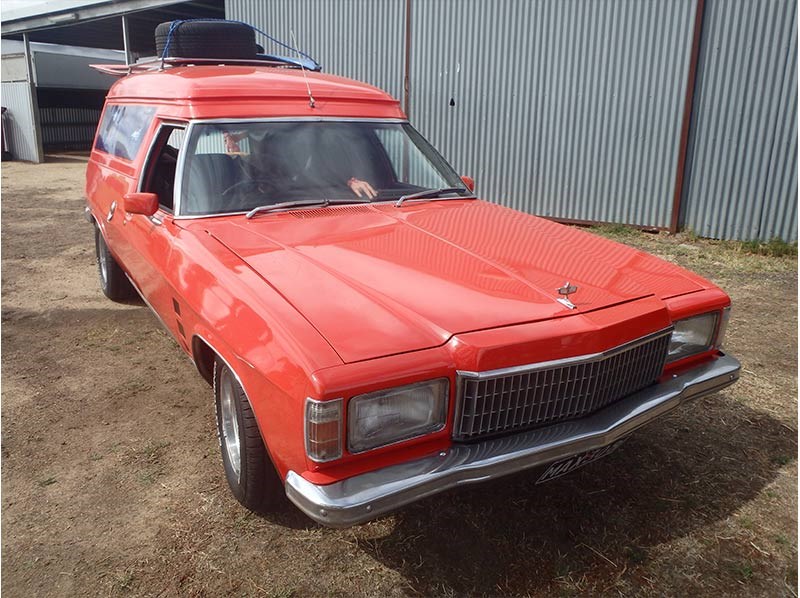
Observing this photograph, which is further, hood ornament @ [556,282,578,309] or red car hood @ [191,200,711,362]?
hood ornament @ [556,282,578,309]

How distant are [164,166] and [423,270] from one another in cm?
210

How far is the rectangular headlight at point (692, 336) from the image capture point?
2873 millimetres

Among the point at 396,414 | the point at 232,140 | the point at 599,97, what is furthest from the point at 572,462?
the point at 599,97

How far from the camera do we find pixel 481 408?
228 cm

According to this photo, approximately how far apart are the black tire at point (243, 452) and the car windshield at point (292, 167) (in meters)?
0.97

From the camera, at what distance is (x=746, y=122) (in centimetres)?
770

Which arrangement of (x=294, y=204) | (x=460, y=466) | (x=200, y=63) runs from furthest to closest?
(x=200, y=63) < (x=294, y=204) < (x=460, y=466)

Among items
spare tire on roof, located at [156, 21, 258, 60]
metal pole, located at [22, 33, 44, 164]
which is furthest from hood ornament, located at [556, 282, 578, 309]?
metal pole, located at [22, 33, 44, 164]

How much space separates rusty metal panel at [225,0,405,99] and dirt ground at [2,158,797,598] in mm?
7213

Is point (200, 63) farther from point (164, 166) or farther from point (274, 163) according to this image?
point (274, 163)

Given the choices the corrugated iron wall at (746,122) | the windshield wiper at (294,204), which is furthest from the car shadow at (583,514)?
the corrugated iron wall at (746,122)

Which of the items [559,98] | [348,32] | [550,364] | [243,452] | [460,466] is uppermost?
[348,32]

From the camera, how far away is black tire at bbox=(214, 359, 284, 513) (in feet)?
8.38

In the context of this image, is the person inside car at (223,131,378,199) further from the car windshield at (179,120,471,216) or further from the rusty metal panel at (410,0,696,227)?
the rusty metal panel at (410,0,696,227)
